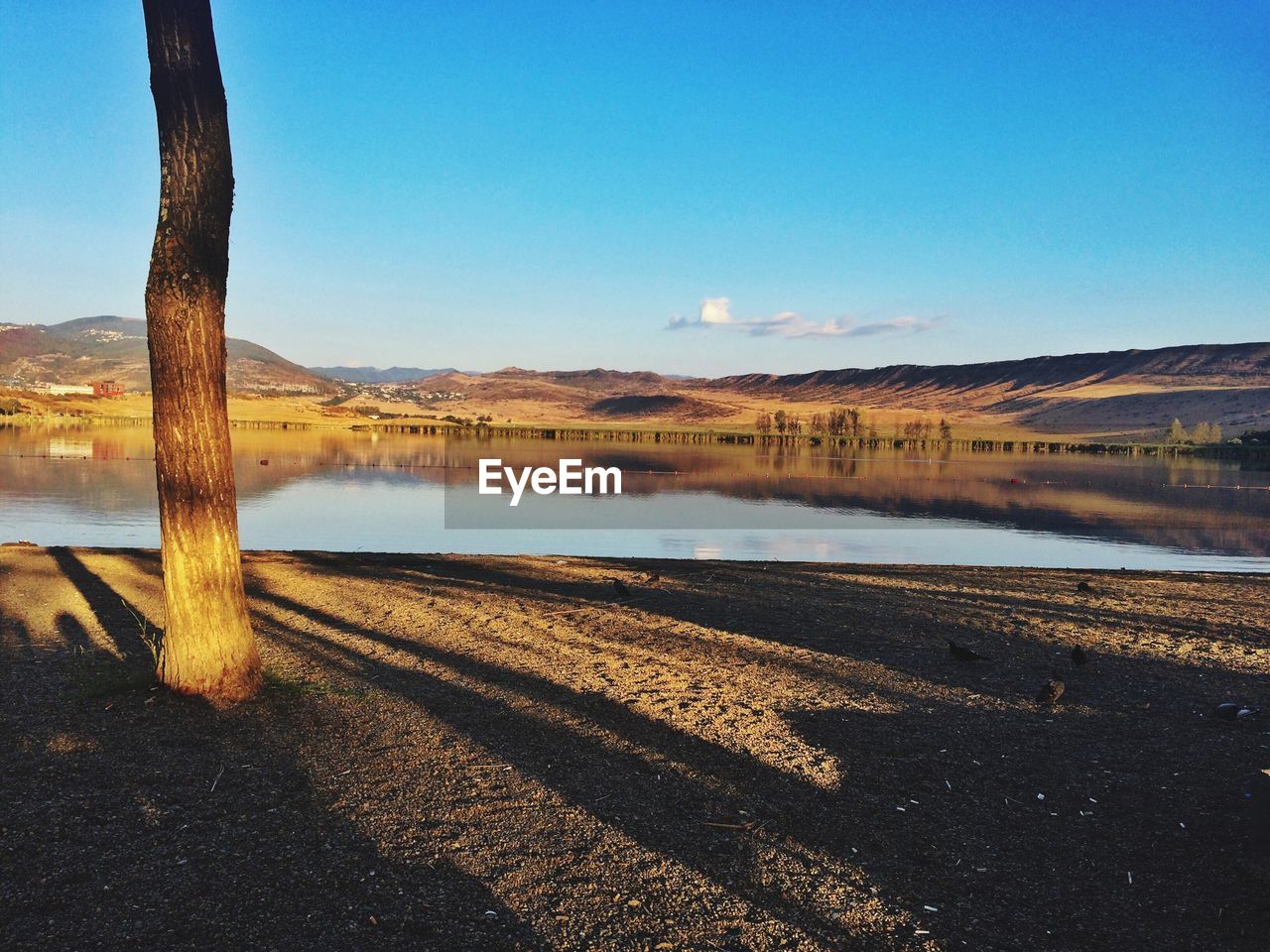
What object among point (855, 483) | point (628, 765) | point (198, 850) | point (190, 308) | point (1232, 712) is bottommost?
point (855, 483)

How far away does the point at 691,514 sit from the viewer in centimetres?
3094

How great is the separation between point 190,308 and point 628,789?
4.56 m

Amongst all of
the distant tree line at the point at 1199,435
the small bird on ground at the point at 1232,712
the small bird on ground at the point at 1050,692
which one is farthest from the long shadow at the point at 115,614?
the distant tree line at the point at 1199,435

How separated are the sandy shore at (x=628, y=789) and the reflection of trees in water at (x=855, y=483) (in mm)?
20465

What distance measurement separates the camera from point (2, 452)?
46375mm

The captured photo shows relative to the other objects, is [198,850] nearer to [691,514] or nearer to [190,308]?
[190,308]

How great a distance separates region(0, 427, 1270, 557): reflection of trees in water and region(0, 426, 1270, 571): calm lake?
0.56ft

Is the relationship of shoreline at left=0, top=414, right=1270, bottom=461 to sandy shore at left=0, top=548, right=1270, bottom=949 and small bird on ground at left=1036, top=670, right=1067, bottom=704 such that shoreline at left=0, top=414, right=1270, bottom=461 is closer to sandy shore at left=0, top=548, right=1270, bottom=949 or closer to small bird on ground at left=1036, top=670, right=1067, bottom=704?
sandy shore at left=0, top=548, right=1270, bottom=949

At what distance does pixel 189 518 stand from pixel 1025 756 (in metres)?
6.34

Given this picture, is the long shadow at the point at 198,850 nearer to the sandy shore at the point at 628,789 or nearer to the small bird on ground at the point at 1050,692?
the sandy shore at the point at 628,789

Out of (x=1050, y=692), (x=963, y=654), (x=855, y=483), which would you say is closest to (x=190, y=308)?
(x=1050, y=692)

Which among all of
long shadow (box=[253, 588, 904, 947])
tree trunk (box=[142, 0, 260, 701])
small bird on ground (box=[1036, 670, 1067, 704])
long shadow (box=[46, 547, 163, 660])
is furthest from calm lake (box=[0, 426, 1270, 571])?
tree trunk (box=[142, 0, 260, 701])

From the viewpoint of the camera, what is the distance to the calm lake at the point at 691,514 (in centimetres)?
2191

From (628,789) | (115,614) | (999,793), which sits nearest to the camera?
(628,789)
